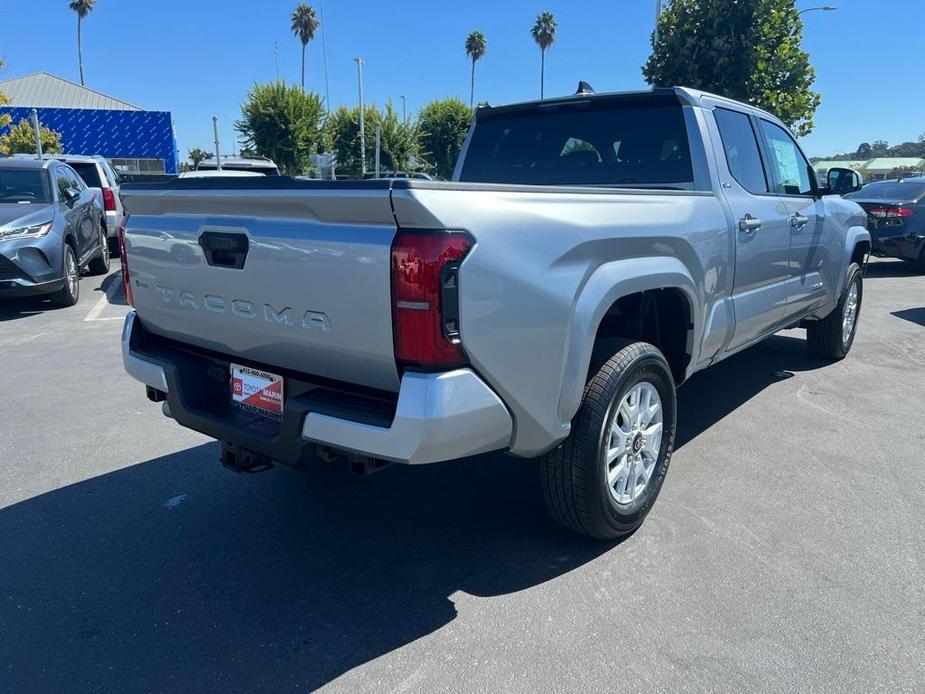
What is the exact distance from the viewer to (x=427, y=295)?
222 centimetres

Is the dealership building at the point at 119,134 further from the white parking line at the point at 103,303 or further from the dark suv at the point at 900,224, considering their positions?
the dark suv at the point at 900,224

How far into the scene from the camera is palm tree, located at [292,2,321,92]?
3132 inches

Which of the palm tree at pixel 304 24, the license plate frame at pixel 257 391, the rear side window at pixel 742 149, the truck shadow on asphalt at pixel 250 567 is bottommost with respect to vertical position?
the truck shadow on asphalt at pixel 250 567

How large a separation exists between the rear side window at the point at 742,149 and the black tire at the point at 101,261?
9452 mm

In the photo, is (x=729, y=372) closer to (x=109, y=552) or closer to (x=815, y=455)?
(x=815, y=455)

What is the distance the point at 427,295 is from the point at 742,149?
10.0 ft

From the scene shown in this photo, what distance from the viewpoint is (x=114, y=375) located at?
6.00 m

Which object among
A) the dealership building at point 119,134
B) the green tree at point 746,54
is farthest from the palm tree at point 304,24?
the green tree at point 746,54

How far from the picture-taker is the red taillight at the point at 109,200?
39.8 feet

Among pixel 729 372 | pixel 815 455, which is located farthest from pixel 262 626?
pixel 729 372

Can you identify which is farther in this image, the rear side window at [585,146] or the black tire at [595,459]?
the rear side window at [585,146]

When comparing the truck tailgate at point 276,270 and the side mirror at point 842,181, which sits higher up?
the side mirror at point 842,181

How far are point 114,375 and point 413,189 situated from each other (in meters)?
4.76

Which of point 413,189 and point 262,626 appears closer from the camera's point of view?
point 413,189
